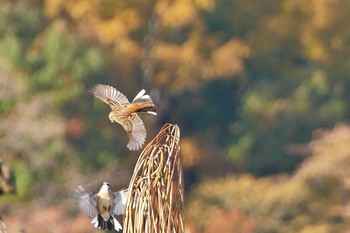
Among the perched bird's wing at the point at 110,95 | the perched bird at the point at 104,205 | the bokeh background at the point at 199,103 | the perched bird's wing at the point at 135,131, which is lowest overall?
the perched bird at the point at 104,205

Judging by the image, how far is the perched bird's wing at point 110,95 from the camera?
4.09m

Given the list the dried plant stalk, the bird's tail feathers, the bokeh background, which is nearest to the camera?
the dried plant stalk

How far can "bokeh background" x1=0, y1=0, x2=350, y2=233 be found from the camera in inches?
669

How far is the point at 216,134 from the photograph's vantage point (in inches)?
968

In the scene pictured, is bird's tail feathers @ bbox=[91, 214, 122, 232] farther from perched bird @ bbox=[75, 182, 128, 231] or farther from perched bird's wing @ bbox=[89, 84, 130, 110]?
perched bird's wing @ bbox=[89, 84, 130, 110]

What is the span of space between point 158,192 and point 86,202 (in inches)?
15.1

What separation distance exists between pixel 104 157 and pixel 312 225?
Answer: 2.81 metres

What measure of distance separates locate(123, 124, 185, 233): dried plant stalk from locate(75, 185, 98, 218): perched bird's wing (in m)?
0.25

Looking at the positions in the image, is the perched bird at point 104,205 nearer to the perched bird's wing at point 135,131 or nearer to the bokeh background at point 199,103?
the perched bird's wing at point 135,131

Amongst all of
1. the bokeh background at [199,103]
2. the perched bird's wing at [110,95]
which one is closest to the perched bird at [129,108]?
the perched bird's wing at [110,95]

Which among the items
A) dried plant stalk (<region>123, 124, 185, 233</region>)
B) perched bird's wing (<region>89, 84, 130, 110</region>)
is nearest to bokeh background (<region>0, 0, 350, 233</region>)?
perched bird's wing (<region>89, 84, 130, 110</region>)

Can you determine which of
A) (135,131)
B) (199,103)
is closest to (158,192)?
(135,131)

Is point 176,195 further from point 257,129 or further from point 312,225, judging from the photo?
point 257,129

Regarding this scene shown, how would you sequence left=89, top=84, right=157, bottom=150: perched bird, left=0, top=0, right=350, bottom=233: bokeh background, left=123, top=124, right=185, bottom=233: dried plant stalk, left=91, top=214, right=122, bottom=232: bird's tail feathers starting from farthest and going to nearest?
left=0, top=0, right=350, bottom=233: bokeh background < left=89, top=84, right=157, bottom=150: perched bird < left=91, top=214, right=122, bottom=232: bird's tail feathers < left=123, top=124, right=185, bottom=233: dried plant stalk
